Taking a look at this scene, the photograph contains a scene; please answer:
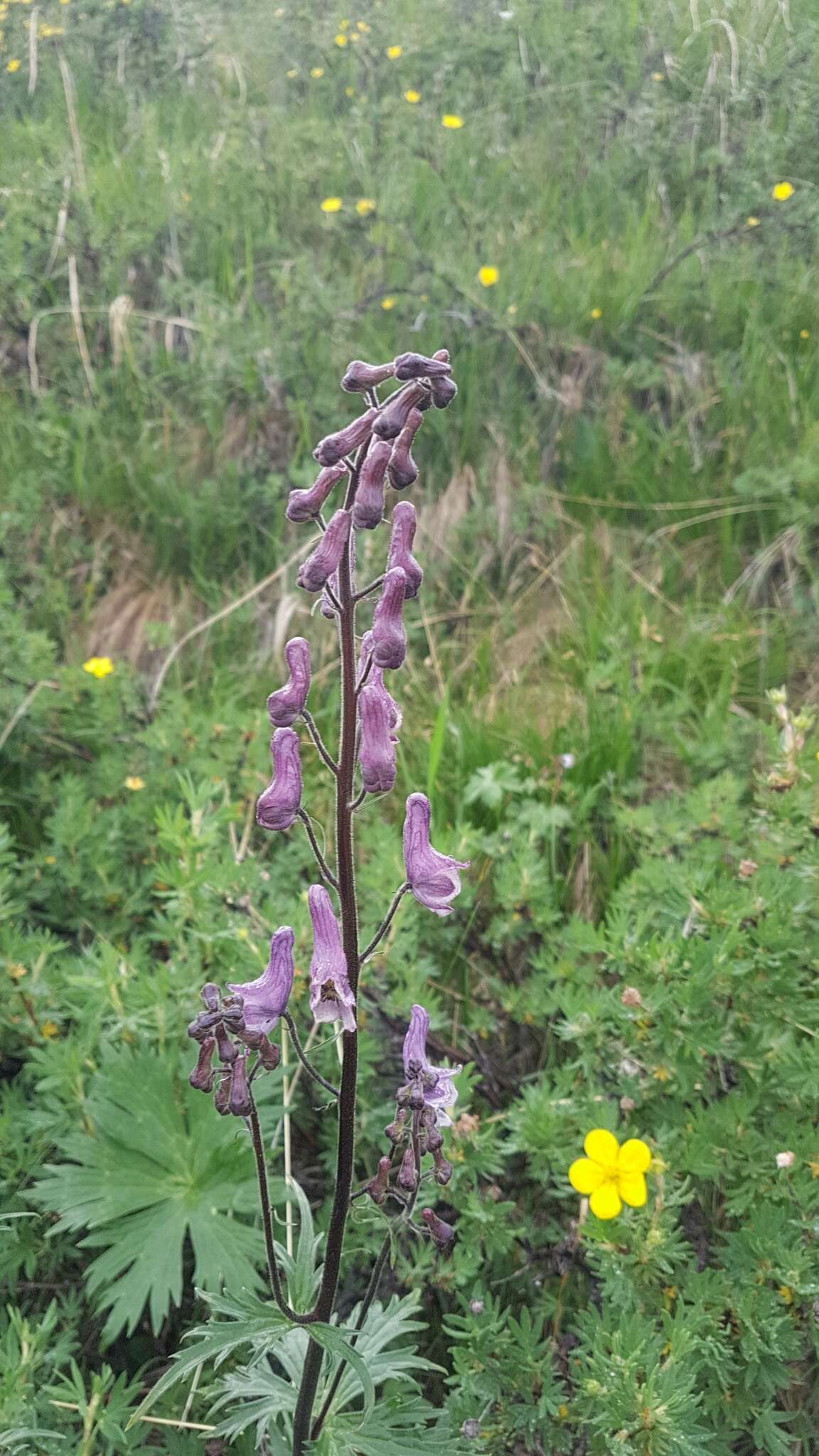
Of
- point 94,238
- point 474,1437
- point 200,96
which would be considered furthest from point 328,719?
point 200,96

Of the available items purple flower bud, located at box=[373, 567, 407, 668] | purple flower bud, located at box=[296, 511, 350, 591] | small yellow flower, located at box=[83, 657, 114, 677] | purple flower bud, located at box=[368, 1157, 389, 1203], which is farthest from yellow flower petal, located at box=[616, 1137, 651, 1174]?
small yellow flower, located at box=[83, 657, 114, 677]

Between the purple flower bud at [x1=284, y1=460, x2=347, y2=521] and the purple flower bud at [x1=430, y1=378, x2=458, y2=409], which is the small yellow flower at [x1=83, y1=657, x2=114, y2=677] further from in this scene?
the purple flower bud at [x1=430, y1=378, x2=458, y2=409]

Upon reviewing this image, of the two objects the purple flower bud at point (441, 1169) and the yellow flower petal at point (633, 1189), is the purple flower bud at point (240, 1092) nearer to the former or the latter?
the purple flower bud at point (441, 1169)

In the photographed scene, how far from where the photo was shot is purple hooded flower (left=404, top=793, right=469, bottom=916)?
134cm

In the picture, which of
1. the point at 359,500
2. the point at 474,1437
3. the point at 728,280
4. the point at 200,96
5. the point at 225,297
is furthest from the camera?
the point at 200,96

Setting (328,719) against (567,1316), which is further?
(328,719)

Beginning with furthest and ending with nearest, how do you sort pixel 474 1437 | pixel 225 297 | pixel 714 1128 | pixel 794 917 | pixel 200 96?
pixel 200 96, pixel 225 297, pixel 794 917, pixel 714 1128, pixel 474 1437

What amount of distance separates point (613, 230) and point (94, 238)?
2295 mm

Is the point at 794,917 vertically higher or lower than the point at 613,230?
lower

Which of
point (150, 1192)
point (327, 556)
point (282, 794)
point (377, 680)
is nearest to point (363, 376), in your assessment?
point (327, 556)

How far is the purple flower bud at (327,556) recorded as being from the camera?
121 cm

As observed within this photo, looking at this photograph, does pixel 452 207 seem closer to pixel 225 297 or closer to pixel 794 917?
pixel 225 297

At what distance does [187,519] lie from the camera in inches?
149

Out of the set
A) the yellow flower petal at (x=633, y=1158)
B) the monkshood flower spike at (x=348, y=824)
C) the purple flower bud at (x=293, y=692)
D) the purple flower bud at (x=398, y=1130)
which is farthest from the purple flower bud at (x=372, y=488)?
the yellow flower petal at (x=633, y=1158)
